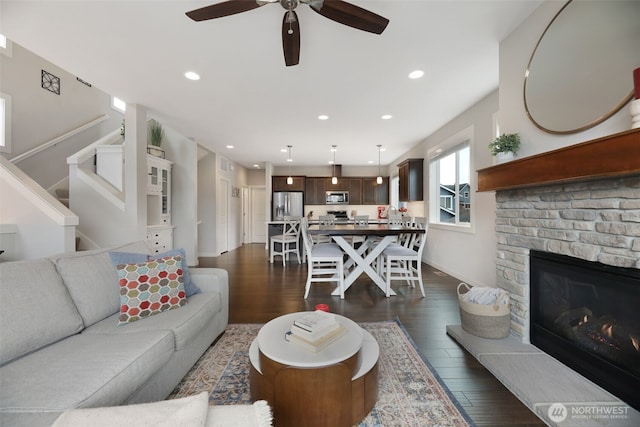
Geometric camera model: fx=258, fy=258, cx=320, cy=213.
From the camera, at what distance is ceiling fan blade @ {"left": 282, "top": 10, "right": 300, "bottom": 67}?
5.44 feet

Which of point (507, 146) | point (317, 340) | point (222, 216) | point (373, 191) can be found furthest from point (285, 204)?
point (317, 340)

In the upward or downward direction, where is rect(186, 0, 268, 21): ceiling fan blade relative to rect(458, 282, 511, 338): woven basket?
upward

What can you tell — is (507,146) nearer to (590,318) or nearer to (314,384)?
(590,318)

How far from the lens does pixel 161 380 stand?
1.41 m

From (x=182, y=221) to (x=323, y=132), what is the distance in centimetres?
331

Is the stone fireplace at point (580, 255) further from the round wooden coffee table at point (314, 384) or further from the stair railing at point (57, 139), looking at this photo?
the stair railing at point (57, 139)

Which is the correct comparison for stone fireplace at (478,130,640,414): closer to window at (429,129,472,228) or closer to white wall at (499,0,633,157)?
white wall at (499,0,633,157)

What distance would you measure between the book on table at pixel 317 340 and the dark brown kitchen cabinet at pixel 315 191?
6481 millimetres

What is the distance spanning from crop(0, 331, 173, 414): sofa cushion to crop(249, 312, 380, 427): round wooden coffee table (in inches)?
20.0

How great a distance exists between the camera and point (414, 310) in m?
2.82

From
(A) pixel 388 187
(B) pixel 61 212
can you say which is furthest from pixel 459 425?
(A) pixel 388 187

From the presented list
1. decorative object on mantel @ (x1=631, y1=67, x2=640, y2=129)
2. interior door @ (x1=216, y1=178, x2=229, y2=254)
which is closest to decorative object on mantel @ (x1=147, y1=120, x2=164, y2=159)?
interior door @ (x1=216, y1=178, x2=229, y2=254)

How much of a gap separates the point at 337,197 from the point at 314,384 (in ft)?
22.3

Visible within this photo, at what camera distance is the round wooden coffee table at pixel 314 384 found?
1.17 metres
